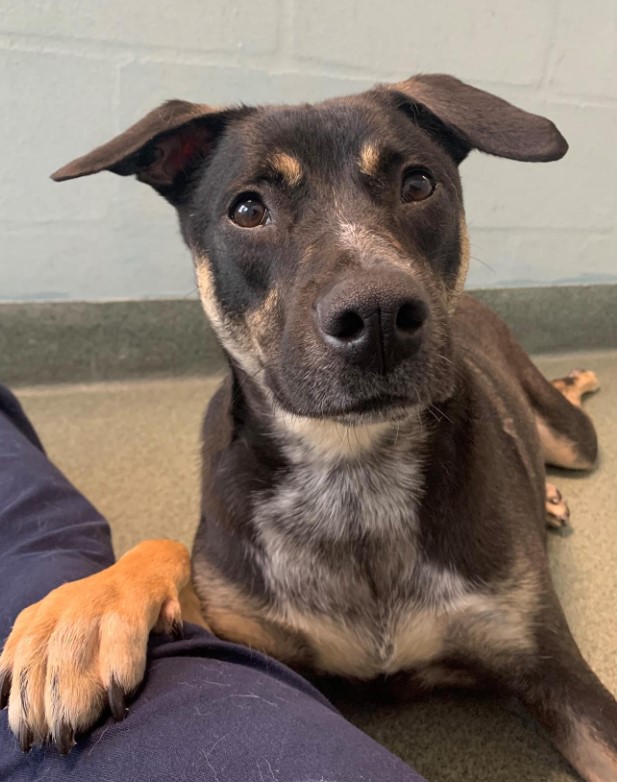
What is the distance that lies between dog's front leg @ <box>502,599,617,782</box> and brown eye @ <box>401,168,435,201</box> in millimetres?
867

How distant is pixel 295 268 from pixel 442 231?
12.8 inches

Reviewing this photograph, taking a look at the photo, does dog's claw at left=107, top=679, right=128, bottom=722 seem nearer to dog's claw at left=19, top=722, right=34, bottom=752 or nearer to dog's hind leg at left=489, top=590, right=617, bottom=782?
dog's claw at left=19, top=722, right=34, bottom=752

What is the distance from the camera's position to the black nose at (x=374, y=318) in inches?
39.1

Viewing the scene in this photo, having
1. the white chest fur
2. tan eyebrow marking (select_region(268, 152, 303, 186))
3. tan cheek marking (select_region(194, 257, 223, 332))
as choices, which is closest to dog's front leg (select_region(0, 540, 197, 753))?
the white chest fur

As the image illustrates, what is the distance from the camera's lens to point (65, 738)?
1.03 m

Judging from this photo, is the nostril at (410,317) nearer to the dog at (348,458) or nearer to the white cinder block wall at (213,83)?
the dog at (348,458)

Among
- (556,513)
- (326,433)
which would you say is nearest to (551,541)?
(556,513)

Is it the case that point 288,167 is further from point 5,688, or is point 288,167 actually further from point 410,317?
point 5,688

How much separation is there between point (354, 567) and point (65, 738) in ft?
2.04

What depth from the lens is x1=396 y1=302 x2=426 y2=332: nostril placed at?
Answer: 102 cm

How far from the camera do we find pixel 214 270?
141cm

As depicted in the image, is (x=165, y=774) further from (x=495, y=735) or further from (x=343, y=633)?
(x=495, y=735)

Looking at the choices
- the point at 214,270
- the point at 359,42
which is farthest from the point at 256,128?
the point at 359,42

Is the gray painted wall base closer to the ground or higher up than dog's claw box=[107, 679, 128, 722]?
closer to the ground
